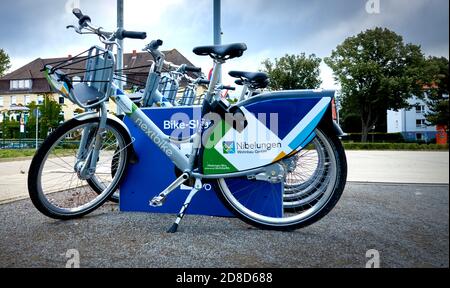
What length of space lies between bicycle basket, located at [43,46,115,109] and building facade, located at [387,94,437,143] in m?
2.04

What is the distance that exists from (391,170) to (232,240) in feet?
10.4

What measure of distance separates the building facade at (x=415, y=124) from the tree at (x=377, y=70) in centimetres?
4

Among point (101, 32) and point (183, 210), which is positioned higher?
point (101, 32)

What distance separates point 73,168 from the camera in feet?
9.51

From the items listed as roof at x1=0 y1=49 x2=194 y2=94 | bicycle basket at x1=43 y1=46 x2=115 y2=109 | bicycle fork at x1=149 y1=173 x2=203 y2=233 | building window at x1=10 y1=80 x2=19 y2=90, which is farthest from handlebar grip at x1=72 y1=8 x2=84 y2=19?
bicycle fork at x1=149 y1=173 x2=203 y2=233

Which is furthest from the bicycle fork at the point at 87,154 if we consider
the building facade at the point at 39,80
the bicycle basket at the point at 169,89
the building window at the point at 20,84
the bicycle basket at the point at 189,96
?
the bicycle basket at the point at 189,96

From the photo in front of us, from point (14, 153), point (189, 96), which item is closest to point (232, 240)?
point (189, 96)

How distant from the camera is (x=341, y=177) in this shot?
2283mm

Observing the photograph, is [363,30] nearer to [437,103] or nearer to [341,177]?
[437,103]

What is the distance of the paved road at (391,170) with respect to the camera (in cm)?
112

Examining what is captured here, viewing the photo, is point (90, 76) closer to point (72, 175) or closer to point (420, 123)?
point (72, 175)

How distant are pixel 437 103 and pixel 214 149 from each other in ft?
5.11

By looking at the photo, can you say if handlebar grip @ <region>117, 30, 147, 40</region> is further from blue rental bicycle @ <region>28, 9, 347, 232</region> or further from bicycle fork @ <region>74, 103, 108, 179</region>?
bicycle fork @ <region>74, 103, 108, 179</region>
